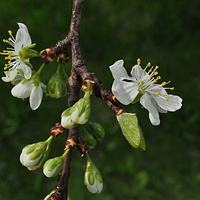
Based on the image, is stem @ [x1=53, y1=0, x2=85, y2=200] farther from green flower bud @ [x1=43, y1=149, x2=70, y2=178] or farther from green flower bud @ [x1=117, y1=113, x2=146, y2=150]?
green flower bud @ [x1=117, y1=113, x2=146, y2=150]

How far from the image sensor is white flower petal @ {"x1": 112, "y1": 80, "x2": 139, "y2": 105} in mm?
1395

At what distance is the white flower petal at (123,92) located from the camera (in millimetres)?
1395

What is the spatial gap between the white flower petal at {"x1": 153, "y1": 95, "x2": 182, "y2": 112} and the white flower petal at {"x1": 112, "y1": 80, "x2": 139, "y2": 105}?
14 cm

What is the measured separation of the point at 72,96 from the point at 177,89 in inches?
87.0

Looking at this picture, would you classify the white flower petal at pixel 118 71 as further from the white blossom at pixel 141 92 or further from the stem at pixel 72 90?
the stem at pixel 72 90

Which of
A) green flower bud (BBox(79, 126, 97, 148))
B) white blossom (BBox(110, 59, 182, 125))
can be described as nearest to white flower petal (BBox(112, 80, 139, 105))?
white blossom (BBox(110, 59, 182, 125))

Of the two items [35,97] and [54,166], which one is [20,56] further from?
[54,166]

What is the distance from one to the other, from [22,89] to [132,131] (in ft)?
1.55

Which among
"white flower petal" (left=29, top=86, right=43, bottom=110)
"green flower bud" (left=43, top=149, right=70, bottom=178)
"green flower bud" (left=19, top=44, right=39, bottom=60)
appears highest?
"green flower bud" (left=19, top=44, right=39, bottom=60)

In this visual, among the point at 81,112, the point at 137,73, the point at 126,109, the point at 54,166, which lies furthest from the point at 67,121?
the point at 126,109

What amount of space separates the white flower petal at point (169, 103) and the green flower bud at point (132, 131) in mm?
293

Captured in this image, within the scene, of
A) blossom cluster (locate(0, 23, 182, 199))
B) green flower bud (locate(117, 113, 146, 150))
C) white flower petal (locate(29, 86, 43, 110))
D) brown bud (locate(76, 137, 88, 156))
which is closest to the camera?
green flower bud (locate(117, 113, 146, 150))

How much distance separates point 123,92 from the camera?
1.40m

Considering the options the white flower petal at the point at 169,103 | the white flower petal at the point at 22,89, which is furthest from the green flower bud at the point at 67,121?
the white flower petal at the point at 169,103
